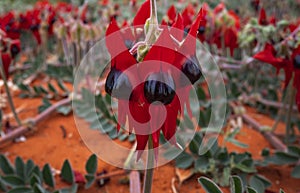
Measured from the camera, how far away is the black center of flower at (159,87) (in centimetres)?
60

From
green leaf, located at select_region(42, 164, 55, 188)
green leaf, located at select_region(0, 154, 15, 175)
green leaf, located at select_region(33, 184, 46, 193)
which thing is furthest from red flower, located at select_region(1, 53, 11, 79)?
green leaf, located at select_region(33, 184, 46, 193)

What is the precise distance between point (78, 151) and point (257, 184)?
71 cm

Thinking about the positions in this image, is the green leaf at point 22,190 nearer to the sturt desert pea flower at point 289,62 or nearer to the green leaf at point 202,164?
the green leaf at point 202,164

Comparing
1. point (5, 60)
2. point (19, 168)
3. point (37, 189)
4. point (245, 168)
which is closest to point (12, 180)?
point (19, 168)

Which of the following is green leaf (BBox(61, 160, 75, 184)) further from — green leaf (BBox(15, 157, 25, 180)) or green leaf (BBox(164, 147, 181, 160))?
green leaf (BBox(164, 147, 181, 160))

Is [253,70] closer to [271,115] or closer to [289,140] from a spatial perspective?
[271,115]

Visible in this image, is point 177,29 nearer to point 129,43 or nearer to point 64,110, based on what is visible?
point 129,43

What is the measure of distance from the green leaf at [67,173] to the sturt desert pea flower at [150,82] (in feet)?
1.71

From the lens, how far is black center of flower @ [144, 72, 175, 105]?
596 millimetres

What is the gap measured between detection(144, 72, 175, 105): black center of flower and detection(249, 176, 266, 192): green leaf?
0.55m

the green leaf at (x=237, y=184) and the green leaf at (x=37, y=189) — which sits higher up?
the green leaf at (x=237, y=184)

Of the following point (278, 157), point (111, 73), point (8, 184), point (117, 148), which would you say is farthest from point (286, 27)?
point (8, 184)

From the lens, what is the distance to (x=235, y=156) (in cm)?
116

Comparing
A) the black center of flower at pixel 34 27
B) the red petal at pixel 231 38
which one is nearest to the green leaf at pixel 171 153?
the red petal at pixel 231 38
